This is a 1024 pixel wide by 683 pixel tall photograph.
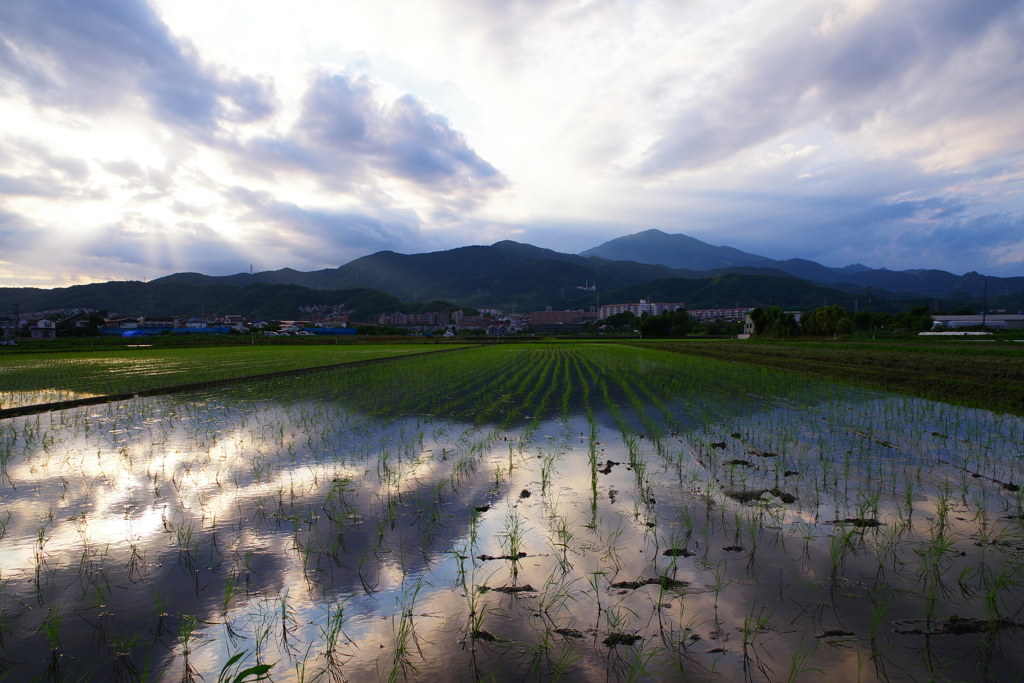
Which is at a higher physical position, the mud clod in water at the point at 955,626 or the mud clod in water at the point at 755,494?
the mud clod in water at the point at 955,626

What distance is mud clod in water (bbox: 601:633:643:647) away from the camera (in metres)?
2.45

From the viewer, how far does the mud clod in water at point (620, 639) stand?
8.04 feet

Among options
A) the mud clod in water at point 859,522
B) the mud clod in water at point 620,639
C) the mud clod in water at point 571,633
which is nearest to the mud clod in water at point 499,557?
the mud clod in water at point 571,633

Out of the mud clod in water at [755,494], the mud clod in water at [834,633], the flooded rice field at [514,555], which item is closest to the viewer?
the flooded rice field at [514,555]

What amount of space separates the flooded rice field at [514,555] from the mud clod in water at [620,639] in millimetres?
13

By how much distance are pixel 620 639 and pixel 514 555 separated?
1073 mm

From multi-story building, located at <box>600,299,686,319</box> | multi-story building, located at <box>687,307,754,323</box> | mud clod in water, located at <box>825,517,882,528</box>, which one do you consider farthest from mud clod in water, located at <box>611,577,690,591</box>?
multi-story building, located at <box>687,307,754,323</box>

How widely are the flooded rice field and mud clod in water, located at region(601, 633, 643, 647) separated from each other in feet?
→ 0.04

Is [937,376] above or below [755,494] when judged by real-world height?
below

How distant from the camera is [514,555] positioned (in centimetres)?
338

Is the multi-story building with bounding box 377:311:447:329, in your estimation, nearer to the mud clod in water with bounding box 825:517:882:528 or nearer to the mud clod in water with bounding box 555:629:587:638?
the mud clod in water with bounding box 825:517:882:528

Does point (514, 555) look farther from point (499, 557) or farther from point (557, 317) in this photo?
point (557, 317)

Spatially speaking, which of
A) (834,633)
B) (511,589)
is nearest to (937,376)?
(834,633)

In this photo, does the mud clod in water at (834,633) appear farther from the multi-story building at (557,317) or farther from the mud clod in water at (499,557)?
the multi-story building at (557,317)
